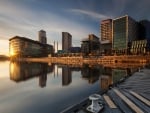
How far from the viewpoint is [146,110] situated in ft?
33.0

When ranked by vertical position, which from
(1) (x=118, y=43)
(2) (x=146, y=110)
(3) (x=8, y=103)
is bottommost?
(3) (x=8, y=103)

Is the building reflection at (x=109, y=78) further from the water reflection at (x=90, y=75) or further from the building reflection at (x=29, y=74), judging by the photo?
the building reflection at (x=29, y=74)

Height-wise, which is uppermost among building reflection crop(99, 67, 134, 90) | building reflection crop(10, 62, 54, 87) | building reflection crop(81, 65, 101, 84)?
building reflection crop(99, 67, 134, 90)

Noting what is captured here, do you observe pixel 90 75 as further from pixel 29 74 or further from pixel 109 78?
pixel 29 74

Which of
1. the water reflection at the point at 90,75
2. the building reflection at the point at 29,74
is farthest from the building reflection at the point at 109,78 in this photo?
the building reflection at the point at 29,74

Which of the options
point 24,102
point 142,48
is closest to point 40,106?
point 24,102

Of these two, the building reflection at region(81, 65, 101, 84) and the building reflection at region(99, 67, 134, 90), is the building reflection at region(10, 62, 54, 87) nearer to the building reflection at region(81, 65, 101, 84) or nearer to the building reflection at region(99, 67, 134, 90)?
the building reflection at region(81, 65, 101, 84)

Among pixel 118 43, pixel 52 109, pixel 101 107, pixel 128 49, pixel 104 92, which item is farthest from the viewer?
pixel 118 43

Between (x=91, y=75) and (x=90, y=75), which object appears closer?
(x=91, y=75)

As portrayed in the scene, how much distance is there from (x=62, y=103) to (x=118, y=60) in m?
100

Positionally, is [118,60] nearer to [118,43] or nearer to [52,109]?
[118,43]

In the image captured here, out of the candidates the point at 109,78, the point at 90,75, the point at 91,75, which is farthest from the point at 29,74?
the point at 109,78

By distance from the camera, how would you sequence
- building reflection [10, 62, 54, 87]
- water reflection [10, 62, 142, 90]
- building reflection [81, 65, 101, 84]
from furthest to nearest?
building reflection [10, 62, 54, 87], building reflection [81, 65, 101, 84], water reflection [10, 62, 142, 90]

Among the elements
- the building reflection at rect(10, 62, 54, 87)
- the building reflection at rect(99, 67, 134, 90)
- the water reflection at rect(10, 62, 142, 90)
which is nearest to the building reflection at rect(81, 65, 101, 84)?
the water reflection at rect(10, 62, 142, 90)
